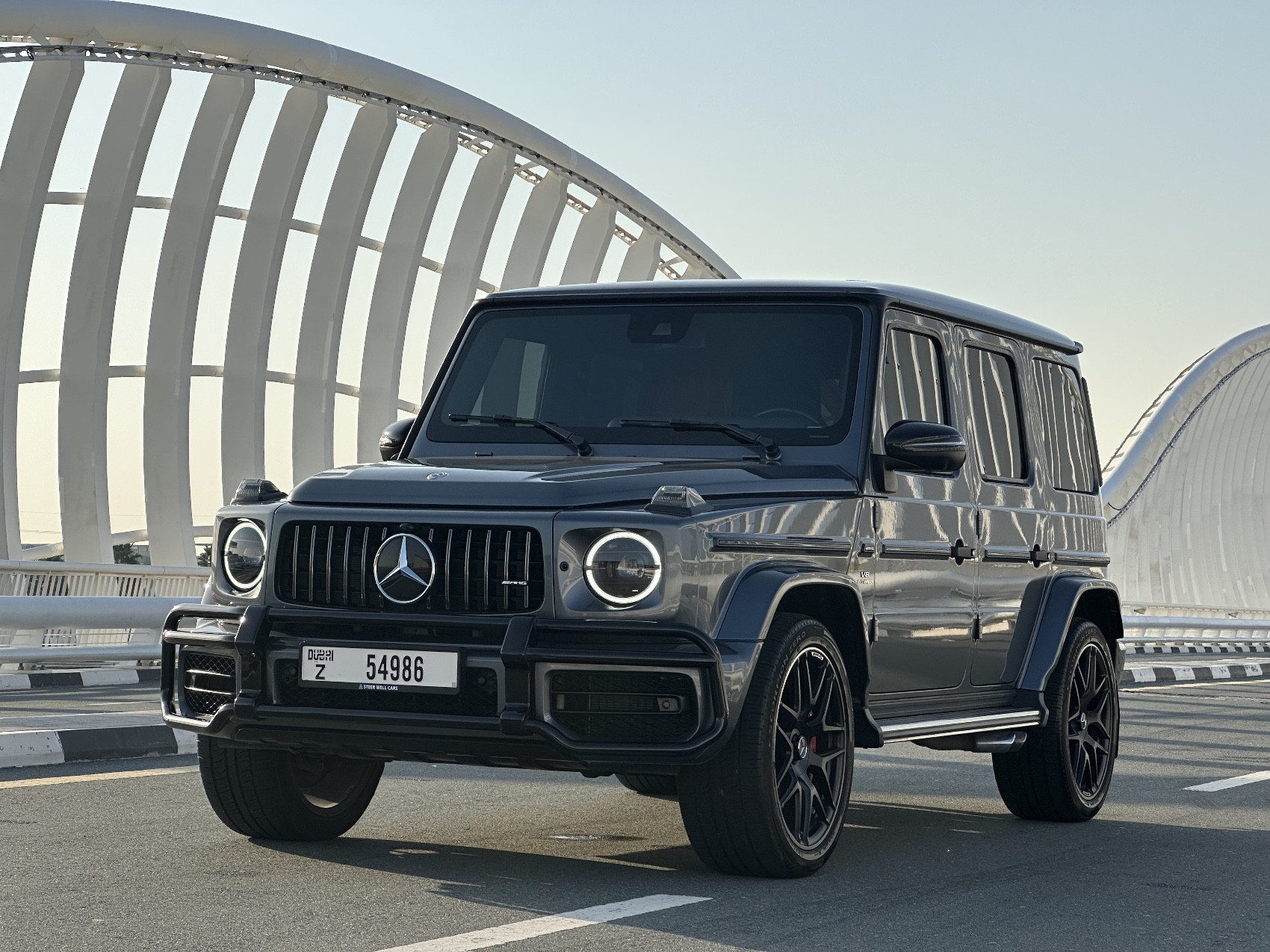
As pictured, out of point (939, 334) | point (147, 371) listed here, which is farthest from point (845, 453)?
point (147, 371)

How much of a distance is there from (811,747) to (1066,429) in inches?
134

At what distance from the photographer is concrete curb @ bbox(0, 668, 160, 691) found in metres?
14.4


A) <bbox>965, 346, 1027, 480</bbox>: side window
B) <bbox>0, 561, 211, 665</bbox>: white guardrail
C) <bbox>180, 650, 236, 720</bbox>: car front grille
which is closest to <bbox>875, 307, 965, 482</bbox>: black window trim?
<bbox>965, 346, 1027, 480</bbox>: side window

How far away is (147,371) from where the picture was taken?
78.5 feet

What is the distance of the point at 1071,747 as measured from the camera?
8461mm

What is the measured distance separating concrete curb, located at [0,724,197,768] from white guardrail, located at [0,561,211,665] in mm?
3878

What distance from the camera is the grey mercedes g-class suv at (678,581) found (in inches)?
225

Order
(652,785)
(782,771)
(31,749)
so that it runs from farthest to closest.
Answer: (31,749) < (652,785) < (782,771)

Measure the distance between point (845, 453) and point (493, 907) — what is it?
225cm

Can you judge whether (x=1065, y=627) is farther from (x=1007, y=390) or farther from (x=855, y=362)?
(x=855, y=362)

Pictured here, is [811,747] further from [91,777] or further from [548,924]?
[91,777]

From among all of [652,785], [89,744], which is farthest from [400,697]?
[89,744]

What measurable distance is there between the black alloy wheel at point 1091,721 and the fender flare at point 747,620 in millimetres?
2794

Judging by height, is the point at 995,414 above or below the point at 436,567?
above
